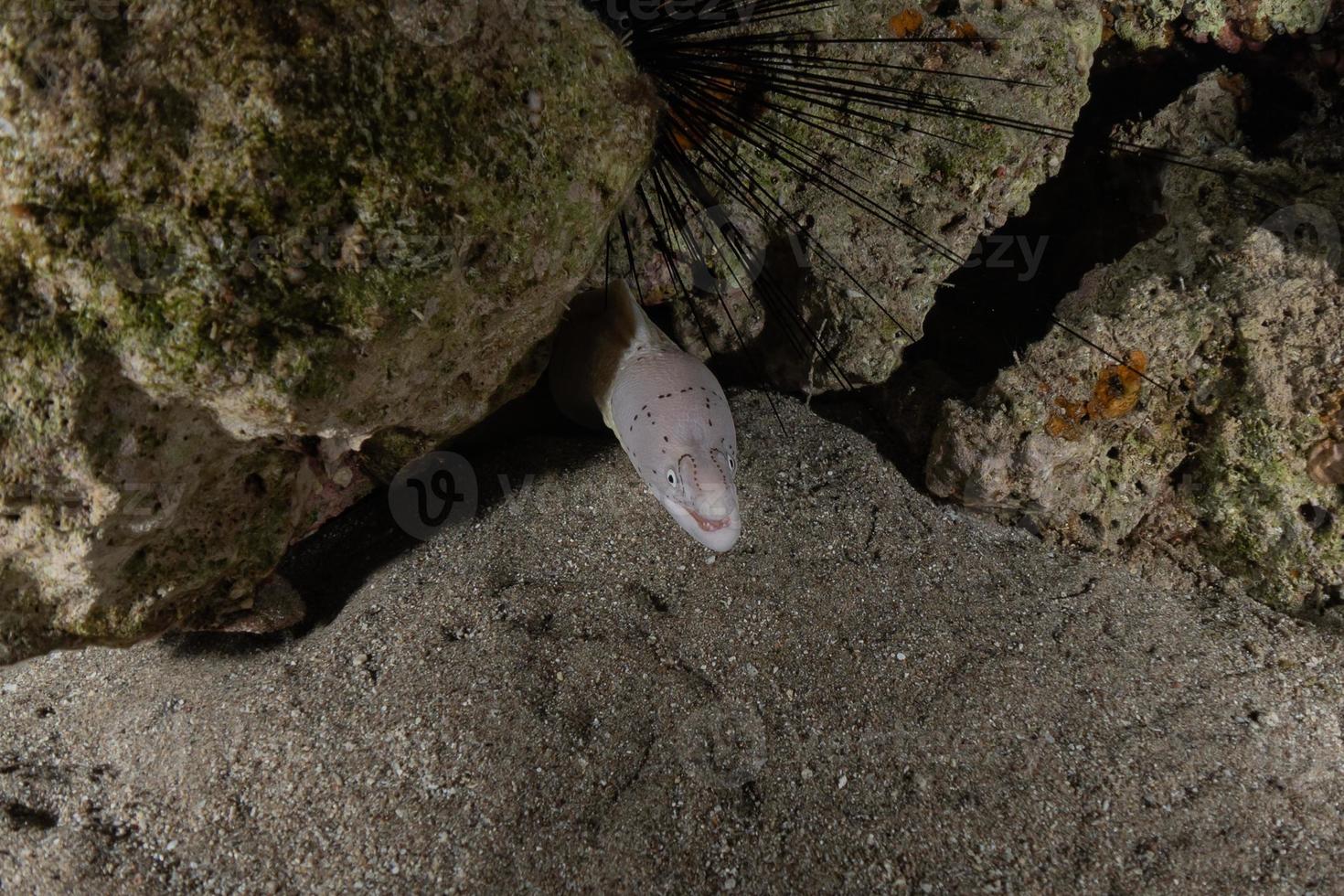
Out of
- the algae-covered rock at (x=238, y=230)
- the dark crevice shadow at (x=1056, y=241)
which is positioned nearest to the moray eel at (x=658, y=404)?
the algae-covered rock at (x=238, y=230)

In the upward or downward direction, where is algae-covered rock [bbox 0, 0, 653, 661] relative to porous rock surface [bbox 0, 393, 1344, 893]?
upward

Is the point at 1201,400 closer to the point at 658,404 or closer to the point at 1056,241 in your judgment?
the point at 1056,241

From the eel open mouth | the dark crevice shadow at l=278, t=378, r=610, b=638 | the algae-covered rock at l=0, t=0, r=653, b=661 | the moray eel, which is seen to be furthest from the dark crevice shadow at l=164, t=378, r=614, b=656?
the eel open mouth

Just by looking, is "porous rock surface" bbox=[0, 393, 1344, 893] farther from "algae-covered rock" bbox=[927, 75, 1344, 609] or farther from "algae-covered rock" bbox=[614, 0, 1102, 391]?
"algae-covered rock" bbox=[614, 0, 1102, 391]

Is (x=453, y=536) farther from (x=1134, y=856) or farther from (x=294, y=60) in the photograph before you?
(x=1134, y=856)

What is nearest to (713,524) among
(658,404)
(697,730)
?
(658,404)

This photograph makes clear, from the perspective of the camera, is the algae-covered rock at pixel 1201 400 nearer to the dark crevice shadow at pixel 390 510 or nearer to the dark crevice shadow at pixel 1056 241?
the dark crevice shadow at pixel 1056 241
